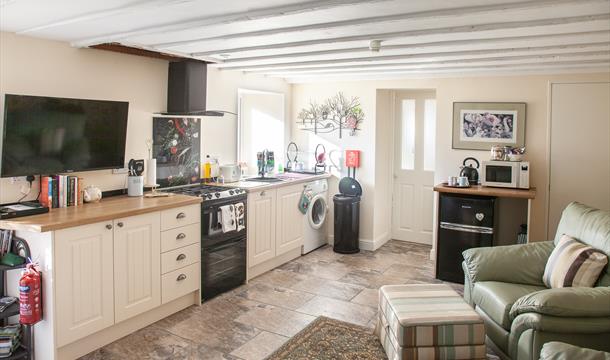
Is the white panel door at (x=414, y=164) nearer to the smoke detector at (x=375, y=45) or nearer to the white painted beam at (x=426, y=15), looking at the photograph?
the smoke detector at (x=375, y=45)

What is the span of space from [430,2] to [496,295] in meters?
1.92

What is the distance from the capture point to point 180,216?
13.1ft

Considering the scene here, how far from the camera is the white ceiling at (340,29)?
2639 mm

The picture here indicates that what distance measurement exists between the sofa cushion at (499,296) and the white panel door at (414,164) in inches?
121

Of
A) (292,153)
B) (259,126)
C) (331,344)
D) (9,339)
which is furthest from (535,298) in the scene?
(292,153)

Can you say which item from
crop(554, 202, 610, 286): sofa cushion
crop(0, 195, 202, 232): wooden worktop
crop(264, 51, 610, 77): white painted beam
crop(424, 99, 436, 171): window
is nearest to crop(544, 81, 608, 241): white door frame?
crop(264, 51, 610, 77): white painted beam

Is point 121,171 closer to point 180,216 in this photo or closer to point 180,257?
point 180,216

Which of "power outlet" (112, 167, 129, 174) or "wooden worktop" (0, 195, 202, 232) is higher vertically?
"power outlet" (112, 167, 129, 174)

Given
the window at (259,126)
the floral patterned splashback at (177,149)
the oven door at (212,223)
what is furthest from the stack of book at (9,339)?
the window at (259,126)

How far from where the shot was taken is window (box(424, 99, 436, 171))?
6.44 metres

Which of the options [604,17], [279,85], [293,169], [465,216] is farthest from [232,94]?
[604,17]

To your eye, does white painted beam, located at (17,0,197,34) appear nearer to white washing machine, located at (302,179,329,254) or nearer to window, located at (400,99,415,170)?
white washing machine, located at (302,179,329,254)

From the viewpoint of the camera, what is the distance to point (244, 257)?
15.8 ft

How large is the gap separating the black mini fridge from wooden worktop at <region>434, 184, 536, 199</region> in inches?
2.9
